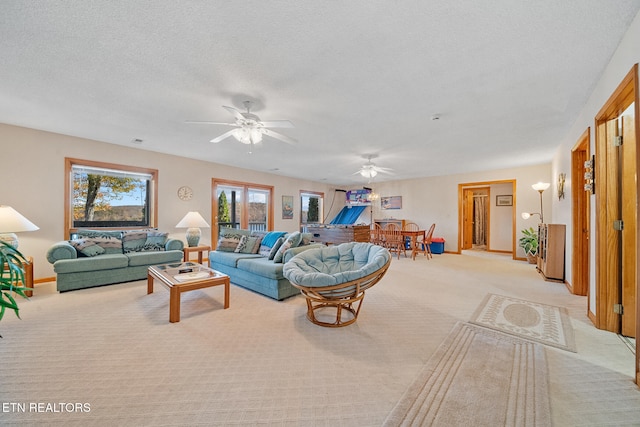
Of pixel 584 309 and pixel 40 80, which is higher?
pixel 40 80

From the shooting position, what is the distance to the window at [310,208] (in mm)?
9055

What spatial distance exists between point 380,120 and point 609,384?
10.7ft

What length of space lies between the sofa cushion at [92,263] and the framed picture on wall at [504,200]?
381 inches

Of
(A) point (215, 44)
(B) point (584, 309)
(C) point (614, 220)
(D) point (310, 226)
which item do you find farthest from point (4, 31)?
(D) point (310, 226)

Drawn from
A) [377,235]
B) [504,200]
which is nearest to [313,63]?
[377,235]

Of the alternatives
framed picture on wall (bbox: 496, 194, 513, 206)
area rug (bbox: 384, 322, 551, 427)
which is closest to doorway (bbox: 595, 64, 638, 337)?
area rug (bbox: 384, 322, 551, 427)

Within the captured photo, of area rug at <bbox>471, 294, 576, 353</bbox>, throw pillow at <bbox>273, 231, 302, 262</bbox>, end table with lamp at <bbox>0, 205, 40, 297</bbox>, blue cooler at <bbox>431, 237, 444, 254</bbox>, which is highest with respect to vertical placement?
end table with lamp at <bbox>0, 205, 40, 297</bbox>

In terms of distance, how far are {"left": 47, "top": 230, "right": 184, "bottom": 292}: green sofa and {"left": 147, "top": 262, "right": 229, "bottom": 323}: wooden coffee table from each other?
93 cm

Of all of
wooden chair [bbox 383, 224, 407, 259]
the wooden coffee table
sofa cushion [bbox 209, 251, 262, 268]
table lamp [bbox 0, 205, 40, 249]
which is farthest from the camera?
wooden chair [bbox 383, 224, 407, 259]

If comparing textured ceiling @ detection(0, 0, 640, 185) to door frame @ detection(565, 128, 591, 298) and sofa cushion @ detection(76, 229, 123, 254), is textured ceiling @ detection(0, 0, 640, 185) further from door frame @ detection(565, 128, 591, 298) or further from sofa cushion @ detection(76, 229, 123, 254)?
sofa cushion @ detection(76, 229, 123, 254)

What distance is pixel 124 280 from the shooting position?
4.16 metres

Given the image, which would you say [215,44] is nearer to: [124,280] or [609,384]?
[609,384]

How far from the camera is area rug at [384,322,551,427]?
4.74 feet

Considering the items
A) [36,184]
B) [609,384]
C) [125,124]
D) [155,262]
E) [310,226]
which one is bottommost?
[609,384]
